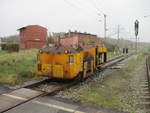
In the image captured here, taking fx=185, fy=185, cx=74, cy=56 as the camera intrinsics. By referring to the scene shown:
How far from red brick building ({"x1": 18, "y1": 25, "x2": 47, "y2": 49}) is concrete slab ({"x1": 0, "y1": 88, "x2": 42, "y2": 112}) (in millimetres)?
33086

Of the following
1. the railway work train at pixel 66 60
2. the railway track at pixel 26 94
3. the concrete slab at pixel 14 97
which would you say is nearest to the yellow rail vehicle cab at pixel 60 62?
the railway work train at pixel 66 60

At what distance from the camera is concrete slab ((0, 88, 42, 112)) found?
5.66m

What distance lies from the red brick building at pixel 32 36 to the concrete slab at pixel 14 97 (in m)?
33.1

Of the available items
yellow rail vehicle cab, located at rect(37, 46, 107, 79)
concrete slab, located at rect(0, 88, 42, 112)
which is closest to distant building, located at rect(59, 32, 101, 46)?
yellow rail vehicle cab, located at rect(37, 46, 107, 79)

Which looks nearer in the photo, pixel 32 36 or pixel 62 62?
pixel 62 62

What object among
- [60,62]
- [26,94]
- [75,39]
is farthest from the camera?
[75,39]

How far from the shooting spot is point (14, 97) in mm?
6469

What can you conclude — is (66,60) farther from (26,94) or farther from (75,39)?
(26,94)

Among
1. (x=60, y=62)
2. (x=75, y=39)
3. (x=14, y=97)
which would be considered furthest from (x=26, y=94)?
(x=75, y=39)

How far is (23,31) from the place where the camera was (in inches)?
1601

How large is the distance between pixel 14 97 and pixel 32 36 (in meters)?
34.7

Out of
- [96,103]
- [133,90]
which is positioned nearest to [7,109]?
[96,103]

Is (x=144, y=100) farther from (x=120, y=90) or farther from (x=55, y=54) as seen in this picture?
(x=55, y=54)

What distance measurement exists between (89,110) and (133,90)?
3.56 m
